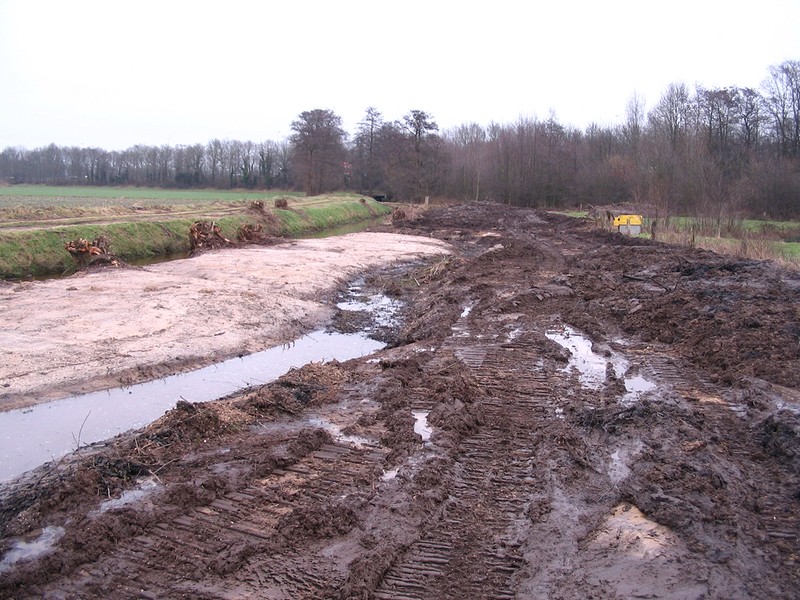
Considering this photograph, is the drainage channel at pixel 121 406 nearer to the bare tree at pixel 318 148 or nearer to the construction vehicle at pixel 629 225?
the construction vehicle at pixel 629 225

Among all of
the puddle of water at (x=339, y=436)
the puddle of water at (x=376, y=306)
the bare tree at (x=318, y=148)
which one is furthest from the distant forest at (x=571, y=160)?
the puddle of water at (x=339, y=436)

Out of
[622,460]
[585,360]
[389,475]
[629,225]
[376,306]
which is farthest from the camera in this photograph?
[629,225]

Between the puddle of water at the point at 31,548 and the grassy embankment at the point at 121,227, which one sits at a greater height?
the grassy embankment at the point at 121,227

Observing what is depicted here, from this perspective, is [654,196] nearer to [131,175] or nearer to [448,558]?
[448,558]

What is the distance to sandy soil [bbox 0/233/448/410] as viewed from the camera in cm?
986

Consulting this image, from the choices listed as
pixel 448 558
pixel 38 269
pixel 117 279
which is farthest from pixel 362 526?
pixel 38 269

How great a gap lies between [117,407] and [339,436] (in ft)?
11.7

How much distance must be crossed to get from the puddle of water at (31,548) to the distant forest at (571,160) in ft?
87.5

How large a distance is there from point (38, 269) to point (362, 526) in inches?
769

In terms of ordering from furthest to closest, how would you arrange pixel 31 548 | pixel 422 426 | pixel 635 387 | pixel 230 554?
pixel 635 387 < pixel 422 426 < pixel 31 548 < pixel 230 554

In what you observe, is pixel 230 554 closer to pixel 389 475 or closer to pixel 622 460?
pixel 389 475

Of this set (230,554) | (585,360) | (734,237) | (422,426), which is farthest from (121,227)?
(734,237)

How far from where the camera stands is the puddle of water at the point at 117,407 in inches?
292

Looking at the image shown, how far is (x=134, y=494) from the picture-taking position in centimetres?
595
